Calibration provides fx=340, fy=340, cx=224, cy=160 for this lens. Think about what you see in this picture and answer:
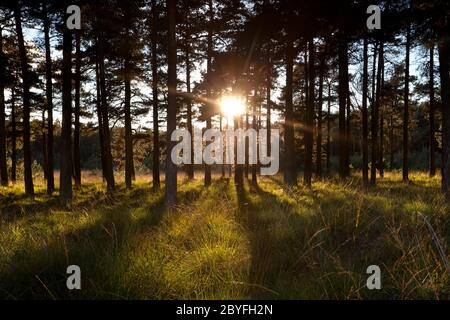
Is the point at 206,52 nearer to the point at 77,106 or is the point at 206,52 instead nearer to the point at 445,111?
the point at 77,106

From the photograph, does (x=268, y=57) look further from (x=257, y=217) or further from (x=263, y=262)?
(x=263, y=262)

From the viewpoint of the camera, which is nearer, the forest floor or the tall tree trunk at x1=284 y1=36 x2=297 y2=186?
the forest floor

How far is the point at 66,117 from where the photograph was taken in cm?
1280

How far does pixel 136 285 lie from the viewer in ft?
10.4

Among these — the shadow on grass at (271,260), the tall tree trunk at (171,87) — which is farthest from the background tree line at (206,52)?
the shadow on grass at (271,260)

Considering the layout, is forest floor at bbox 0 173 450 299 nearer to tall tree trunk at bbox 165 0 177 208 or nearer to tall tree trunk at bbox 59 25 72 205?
tall tree trunk at bbox 165 0 177 208

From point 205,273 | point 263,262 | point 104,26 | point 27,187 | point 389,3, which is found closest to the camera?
point 205,273

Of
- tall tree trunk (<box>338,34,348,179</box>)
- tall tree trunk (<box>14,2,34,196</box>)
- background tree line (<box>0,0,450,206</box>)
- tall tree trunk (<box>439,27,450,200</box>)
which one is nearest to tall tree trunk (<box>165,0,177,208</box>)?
background tree line (<box>0,0,450,206</box>)

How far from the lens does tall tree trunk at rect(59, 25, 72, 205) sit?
41.9 feet

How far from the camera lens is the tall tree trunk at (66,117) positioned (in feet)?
41.9

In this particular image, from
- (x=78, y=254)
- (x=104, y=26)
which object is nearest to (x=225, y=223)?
(x=78, y=254)

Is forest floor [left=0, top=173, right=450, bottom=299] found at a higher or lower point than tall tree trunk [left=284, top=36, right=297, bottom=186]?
lower

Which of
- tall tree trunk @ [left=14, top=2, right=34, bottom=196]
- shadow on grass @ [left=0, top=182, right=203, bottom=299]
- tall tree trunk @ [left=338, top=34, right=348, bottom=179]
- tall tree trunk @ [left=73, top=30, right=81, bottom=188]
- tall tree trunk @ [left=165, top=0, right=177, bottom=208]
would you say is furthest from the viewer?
tall tree trunk @ [left=338, top=34, right=348, bottom=179]
